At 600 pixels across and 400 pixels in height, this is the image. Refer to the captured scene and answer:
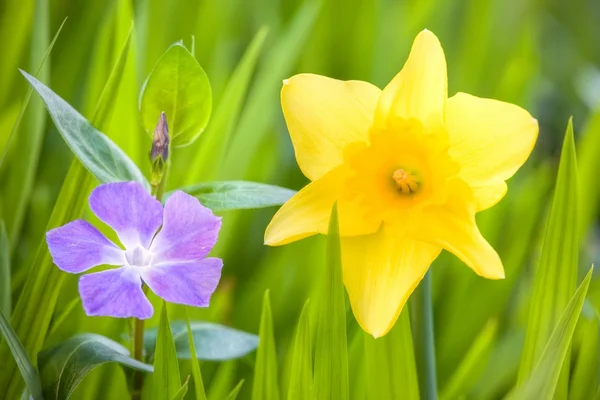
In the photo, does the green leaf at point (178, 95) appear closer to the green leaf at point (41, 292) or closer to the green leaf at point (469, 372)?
the green leaf at point (41, 292)

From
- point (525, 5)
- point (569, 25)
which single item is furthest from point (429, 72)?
point (569, 25)

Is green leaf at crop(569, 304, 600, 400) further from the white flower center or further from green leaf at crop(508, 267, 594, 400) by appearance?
the white flower center

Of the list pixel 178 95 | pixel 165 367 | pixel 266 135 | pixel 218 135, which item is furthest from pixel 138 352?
pixel 266 135

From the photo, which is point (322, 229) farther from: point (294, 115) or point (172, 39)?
point (172, 39)

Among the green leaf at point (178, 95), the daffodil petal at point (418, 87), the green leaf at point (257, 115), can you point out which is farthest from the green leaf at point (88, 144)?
the green leaf at point (257, 115)

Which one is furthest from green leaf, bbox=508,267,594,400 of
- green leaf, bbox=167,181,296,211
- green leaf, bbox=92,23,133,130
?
green leaf, bbox=92,23,133,130

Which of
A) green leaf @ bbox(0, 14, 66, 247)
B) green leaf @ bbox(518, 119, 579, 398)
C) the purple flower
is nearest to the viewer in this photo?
the purple flower
